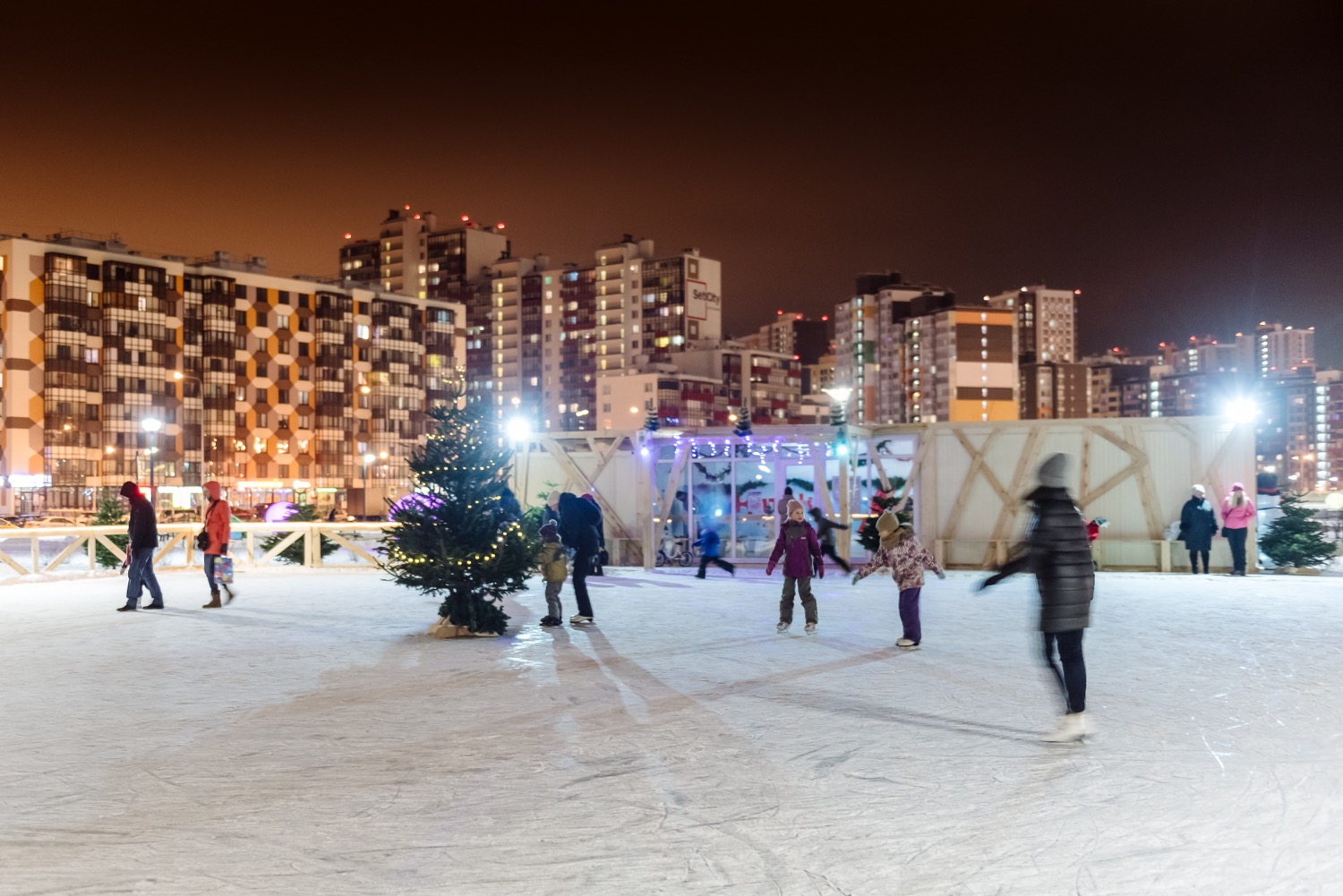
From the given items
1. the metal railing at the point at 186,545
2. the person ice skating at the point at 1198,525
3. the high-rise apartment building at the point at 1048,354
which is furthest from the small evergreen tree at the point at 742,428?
the high-rise apartment building at the point at 1048,354

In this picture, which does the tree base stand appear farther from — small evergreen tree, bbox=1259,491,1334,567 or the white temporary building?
small evergreen tree, bbox=1259,491,1334,567

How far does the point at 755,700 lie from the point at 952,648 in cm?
313

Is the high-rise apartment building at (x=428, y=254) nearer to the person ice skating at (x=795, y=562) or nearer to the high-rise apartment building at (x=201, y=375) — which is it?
the high-rise apartment building at (x=201, y=375)

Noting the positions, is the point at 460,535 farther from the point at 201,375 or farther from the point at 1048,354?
the point at 1048,354

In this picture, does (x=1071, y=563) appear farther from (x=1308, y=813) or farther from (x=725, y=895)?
(x=725, y=895)

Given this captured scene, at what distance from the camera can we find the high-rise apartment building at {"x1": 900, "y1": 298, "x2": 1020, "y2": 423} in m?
130

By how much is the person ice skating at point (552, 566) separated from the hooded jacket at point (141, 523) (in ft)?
16.2

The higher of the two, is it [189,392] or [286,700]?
[189,392]

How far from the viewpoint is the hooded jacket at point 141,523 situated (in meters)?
13.0

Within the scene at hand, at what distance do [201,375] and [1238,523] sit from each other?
70007 millimetres

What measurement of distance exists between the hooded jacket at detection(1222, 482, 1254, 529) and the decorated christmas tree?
12.5 m

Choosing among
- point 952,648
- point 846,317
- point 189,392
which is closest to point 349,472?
point 189,392

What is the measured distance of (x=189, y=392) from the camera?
2896 inches

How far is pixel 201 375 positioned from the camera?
7431cm
